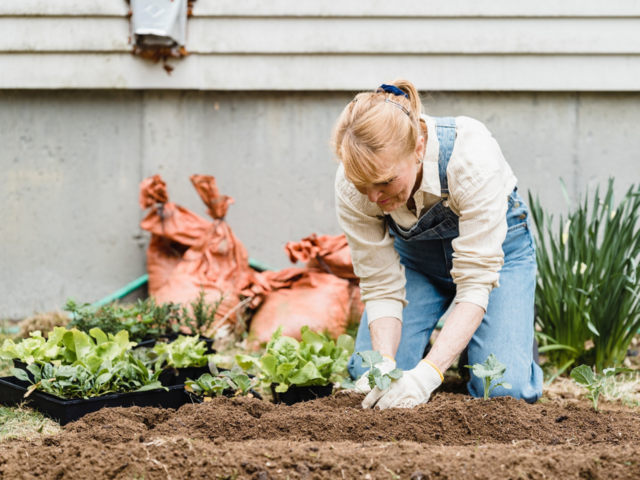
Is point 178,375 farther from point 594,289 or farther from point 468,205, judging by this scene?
point 594,289

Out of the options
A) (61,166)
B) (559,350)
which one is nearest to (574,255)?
(559,350)

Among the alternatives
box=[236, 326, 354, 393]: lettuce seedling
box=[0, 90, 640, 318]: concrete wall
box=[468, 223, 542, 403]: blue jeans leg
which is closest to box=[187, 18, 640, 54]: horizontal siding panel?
box=[0, 90, 640, 318]: concrete wall

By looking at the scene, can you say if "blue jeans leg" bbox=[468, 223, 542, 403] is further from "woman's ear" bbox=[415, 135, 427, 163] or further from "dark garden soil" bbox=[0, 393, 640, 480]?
"woman's ear" bbox=[415, 135, 427, 163]

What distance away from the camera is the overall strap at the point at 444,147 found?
1.75m

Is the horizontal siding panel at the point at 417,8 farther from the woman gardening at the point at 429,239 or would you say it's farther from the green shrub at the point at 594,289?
the woman gardening at the point at 429,239

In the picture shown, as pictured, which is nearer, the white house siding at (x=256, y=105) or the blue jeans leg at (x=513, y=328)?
the blue jeans leg at (x=513, y=328)

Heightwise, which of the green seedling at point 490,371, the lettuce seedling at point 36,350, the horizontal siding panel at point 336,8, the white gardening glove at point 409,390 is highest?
A: the horizontal siding panel at point 336,8

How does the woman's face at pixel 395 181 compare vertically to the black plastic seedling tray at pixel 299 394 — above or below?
above

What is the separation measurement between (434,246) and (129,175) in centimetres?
203

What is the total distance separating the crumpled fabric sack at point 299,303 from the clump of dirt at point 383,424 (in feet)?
3.82

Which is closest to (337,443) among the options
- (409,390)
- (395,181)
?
(409,390)

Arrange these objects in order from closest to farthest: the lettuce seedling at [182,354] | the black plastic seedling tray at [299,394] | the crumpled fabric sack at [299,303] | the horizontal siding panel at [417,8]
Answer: the black plastic seedling tray at [299,394] < the lettuce seedling at [182,354] < the crumpled fabric sack at [299,303] < the horizontal siding panel at [417,8]

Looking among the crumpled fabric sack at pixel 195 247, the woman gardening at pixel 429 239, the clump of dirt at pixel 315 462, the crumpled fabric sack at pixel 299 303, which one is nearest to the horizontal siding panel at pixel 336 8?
the crumpled fabric sack at pixel 195 247

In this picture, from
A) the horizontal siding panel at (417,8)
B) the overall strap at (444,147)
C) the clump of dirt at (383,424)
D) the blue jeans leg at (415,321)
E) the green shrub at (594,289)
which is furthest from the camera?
the horizontal siding panel at (417,8)
